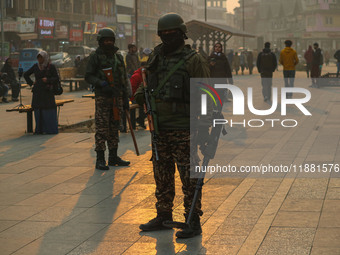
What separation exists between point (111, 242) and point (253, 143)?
6.00 metres

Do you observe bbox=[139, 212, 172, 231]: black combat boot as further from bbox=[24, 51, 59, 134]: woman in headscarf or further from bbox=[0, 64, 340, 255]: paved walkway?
bbox=[24, 51, 59, 134]: woman in headscarf

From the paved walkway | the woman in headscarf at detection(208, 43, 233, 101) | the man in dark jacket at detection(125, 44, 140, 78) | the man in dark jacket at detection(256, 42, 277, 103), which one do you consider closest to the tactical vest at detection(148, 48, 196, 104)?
the paved walkway

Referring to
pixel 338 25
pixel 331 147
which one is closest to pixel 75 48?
pixel 331 147

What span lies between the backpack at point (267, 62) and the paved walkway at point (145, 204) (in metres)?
8.08

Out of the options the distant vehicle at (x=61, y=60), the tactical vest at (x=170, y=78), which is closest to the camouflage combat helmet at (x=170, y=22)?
the tactical vest at (x=170, y=78)

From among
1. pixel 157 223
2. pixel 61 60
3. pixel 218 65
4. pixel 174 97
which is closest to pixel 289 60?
pixel 218 65

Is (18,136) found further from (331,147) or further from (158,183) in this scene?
(158,183)

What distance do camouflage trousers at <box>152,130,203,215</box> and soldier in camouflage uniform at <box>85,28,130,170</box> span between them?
10.5 ft

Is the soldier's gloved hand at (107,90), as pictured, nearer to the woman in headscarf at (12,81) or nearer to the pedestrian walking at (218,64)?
the pedestrian walking at (218,64)

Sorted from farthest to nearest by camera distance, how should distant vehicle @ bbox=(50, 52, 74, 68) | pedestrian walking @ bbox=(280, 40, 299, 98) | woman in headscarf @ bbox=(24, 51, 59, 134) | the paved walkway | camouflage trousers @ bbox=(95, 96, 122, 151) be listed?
distant vehicle @ bbox=(50, 52, 74, 68) → pedestrian walking @ bbox=(280, 40, 299, 98) → woman in headscarf @ bbox=(24, 51, 59, 134) → camouflage trousers @ bbox=(95, 96, 122, 151) → the paved walkway

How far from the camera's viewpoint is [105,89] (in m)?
9.05

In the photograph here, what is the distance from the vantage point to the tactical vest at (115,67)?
9.09 m

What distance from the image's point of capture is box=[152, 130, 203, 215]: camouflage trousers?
584 centimetres

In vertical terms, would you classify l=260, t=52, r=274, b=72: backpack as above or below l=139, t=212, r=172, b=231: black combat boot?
above
